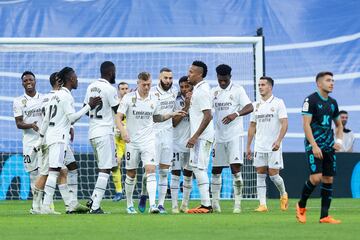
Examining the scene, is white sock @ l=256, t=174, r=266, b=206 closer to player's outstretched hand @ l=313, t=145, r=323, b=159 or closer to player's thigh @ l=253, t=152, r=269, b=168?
player's thigh @ l=253, t=152, r=269, b=168

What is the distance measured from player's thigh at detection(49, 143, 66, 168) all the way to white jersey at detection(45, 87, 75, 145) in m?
0.09

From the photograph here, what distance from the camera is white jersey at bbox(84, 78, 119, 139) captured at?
17406mm

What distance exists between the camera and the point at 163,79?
18516mm

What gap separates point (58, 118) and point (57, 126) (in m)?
0.13

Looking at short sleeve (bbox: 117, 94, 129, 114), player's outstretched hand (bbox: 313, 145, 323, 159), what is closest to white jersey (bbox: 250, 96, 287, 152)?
short sleeve (bbox: 117, 94, 129, 114)

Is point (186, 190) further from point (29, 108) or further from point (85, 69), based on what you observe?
point (85, 69)

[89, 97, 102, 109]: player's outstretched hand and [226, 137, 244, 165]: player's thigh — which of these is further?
[226, 137, 244, 165]: player's thigh

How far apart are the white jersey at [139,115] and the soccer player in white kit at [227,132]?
4.86ft

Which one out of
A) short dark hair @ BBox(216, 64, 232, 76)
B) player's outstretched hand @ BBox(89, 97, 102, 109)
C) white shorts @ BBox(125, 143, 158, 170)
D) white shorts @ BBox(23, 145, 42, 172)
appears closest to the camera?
player's outstretched hand @ BBox(89, 97, 102, 109)

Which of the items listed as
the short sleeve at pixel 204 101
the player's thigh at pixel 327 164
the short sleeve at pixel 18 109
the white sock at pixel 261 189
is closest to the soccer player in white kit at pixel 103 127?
the short sleeve at pixel 204 101

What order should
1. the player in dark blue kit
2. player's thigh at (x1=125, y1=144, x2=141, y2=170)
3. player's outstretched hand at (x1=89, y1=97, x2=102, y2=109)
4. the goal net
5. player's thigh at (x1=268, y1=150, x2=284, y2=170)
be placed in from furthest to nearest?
the goal net → player's thigh at (x1=268, y1=150, x2=284, y2=170) → player's thigh at (x1=125, y1=144, x2=141, y2=170) → player's outstretched hand at (x1=89, y1=97, x2=102, y2=109) → the player in dark blue kit

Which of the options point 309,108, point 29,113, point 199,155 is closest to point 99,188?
point 199,155

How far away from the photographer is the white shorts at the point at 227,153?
734 inches

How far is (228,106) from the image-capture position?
18703 millimetres
